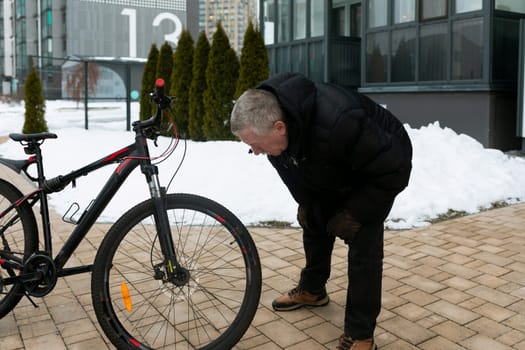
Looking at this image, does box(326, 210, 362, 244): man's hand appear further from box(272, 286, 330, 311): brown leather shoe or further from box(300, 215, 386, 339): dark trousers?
box(272, 286, 330, 311): brown leather shoe

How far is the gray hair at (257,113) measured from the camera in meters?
2.56

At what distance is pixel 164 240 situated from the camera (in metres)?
2.84

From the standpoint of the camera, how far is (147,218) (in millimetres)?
2861

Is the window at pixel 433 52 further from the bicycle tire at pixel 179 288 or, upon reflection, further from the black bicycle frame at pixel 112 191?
the black bicycle frame at pixel 112 191

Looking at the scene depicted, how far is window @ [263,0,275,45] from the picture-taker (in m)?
17.3

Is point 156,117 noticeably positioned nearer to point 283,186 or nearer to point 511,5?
point 283,186

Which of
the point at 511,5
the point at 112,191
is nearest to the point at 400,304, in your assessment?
the point at 112,191

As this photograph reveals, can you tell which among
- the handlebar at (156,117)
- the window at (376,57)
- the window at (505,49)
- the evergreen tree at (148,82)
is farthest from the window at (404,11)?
the handlebar at (156,117)

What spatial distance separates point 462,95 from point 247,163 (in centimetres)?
502

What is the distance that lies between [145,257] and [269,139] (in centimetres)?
129

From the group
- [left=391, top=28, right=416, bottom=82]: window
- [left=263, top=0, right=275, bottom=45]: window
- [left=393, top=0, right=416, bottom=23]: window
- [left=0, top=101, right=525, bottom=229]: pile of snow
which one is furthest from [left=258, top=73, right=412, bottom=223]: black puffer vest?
[left=263, top=0, right=275, bottom=45]: window

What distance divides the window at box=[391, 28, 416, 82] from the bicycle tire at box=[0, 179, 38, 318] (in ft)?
33.2

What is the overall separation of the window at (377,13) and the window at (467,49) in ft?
6.92

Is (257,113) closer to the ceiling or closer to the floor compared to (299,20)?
closer to the floor
